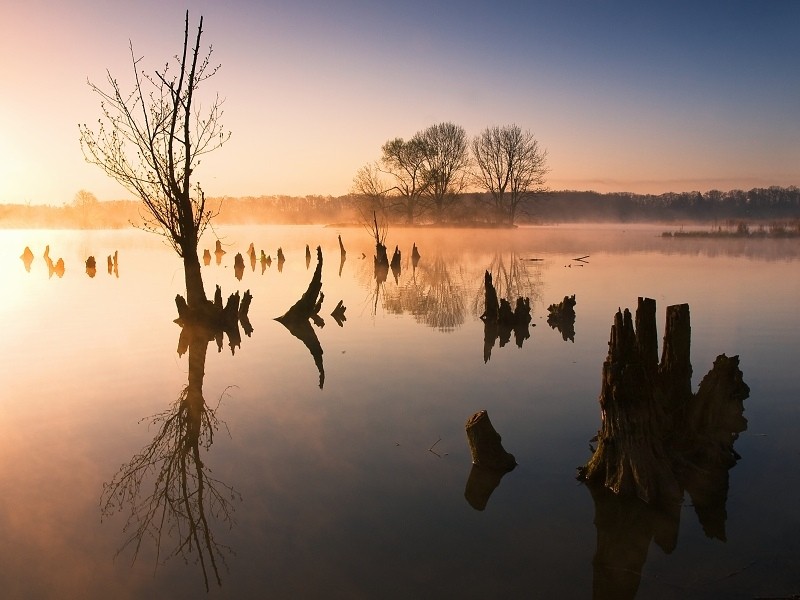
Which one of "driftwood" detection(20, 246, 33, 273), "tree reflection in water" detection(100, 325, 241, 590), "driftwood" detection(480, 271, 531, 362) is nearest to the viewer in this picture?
"tree reflection in water" detection(100, 325, 241, 590)

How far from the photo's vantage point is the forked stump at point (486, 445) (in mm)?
7898

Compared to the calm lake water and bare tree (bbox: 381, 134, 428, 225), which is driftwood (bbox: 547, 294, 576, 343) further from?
bare tree (bbox: 381, 134, 428, 225)

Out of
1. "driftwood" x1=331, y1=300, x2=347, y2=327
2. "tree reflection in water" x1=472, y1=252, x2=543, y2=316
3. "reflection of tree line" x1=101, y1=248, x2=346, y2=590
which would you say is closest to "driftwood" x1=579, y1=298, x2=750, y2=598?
"reflection of tree line" x1=101, y1=248, x2=346, y2=590

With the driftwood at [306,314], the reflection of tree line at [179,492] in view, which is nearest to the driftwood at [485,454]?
the reflection of tree line at [179,492]

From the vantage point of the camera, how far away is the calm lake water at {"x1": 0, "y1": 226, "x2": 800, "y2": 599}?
571cm

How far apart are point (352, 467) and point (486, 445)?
190 cm

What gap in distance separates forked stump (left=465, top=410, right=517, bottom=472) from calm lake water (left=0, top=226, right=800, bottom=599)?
0.22 m

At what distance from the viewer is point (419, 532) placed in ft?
21.1

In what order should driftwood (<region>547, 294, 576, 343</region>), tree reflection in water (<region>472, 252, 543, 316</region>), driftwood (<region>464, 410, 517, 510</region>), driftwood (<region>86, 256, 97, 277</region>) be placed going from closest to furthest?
driftwood (<region>464, 410, 517, 510</region>)
driftwood (<region>547, 294, 576, 343</region>)
tree reflection in water (<region>472, 252, 543, 316</region>)
driftwood (<region>86, 256, 97, 277</region>)

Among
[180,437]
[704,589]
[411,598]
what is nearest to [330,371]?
[180,437]

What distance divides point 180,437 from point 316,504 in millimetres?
3502

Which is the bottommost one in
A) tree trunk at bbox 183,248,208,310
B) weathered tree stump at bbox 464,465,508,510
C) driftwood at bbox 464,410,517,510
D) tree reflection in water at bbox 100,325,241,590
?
tree reflection in water at bbox 100,325,241,590

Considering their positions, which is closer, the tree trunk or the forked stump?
the forked stump

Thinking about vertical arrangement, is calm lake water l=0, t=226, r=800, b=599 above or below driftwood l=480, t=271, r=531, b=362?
below
